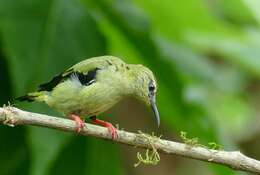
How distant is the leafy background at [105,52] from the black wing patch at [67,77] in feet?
1.08

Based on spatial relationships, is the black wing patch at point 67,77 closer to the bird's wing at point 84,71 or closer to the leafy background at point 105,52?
the bird's wing at point 84,71

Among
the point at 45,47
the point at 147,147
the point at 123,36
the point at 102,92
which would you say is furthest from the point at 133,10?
the point at 147,147

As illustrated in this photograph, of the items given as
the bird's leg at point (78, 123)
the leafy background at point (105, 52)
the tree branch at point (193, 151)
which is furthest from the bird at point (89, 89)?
the tree branch at point (193, 151)

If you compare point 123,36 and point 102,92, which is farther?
point 123,36

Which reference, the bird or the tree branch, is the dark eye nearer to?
the bird

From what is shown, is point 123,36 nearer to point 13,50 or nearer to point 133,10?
point 133,10

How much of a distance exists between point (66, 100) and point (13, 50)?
0.65 meters

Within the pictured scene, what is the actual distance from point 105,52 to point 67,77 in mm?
723

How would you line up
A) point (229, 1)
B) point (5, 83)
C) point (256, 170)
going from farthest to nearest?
point (229, 1) < point (5, 83) < point (256, 170)

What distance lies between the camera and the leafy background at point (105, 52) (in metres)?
5.72

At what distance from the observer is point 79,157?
616 centimetres

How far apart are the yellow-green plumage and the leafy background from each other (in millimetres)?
377

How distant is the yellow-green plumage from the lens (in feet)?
17.1

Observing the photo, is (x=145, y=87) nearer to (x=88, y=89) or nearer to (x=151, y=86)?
(x=151, y=86)
